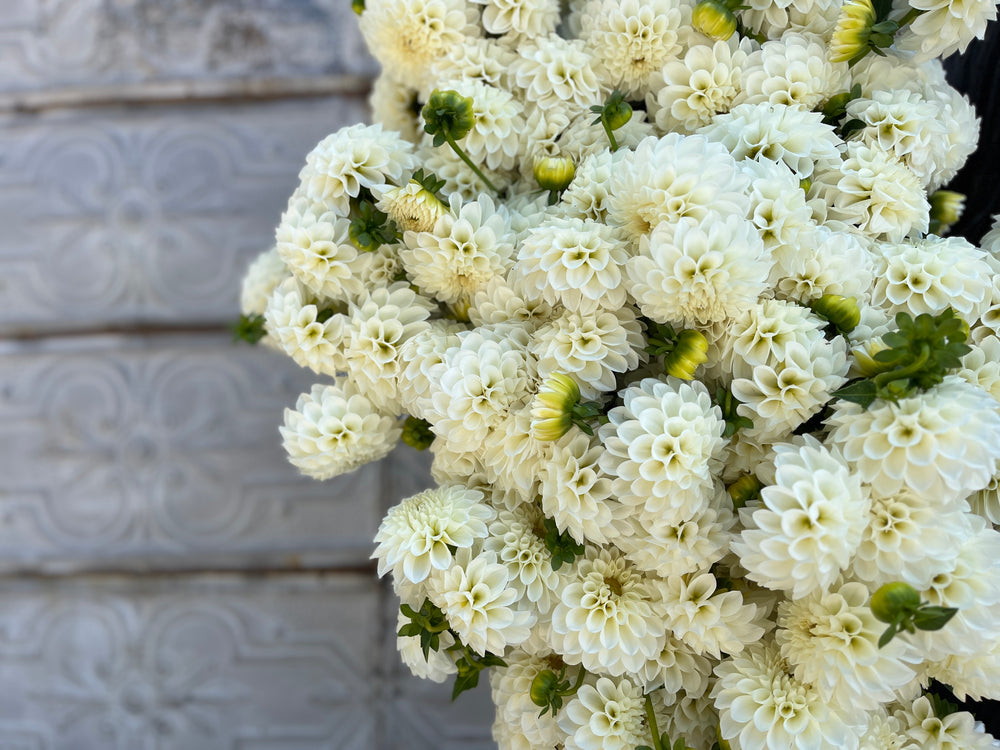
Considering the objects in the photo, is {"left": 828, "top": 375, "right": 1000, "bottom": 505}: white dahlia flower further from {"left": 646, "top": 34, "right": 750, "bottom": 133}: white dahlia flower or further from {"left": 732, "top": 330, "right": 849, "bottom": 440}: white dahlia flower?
{"left": 646, "top": 34, "right": 750, "bottom": 133}: white dahlia flower

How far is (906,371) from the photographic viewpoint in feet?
1.15

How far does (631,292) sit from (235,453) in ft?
1.92

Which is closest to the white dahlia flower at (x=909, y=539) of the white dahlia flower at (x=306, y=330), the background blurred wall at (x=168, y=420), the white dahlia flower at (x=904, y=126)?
the white dahlia flower at (x=904, y=126)

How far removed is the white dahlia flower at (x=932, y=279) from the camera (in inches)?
15.8

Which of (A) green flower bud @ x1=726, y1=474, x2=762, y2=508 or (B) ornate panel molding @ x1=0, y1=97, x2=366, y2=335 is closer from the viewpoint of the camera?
(A) green flower bud @ x1=726, y1=474, x2=762, y2=508

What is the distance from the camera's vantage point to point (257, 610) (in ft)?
2.66

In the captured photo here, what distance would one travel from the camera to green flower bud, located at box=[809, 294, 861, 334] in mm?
390

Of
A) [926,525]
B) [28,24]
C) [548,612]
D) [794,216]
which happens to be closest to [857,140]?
[794,216]

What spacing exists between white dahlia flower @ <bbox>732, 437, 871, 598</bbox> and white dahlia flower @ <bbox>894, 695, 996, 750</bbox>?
0.14 meters

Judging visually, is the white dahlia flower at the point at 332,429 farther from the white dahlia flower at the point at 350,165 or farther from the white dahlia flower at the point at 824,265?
the white dahlia flower at the point at 824,265

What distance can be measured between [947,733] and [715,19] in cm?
43

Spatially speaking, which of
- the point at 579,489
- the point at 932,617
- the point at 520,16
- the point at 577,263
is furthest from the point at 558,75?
the point at 932,617

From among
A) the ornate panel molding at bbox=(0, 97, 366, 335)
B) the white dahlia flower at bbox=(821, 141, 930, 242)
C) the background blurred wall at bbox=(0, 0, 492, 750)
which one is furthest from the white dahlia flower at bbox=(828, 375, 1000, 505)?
the ornate panel molding at bbox=(0, 97, 366, 335)

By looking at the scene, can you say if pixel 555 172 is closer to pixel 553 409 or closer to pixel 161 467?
pixel 553 409
